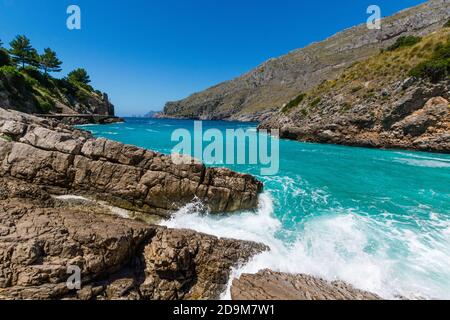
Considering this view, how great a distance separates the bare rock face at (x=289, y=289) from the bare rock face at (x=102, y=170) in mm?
5566

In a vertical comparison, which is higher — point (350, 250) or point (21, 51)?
point (21, 51)

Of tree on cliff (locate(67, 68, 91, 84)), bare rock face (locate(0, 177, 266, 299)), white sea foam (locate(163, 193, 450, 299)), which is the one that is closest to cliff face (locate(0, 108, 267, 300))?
bare rock face (locate(0, 177, 266, 299))

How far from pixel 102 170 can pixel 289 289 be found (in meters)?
10.7

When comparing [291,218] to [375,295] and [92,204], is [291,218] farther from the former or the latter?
[92,204]

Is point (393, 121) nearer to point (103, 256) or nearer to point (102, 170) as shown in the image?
point (102, 170)

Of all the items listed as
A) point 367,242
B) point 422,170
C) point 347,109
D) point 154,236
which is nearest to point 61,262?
point 154,236

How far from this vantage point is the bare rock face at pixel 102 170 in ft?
39.6

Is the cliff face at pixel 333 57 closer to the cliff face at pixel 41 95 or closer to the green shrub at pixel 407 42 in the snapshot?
the green shrub at pixel 407 42

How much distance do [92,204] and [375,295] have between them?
13038 millimetres

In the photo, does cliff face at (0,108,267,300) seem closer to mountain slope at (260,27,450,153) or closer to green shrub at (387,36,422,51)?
mountain slope at (260,27,450,153)

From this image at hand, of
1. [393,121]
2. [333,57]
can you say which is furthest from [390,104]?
[333,57]

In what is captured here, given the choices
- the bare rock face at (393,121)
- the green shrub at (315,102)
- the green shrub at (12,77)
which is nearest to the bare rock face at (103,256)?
the bare rock face at (393,121)

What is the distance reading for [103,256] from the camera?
8.44 m
